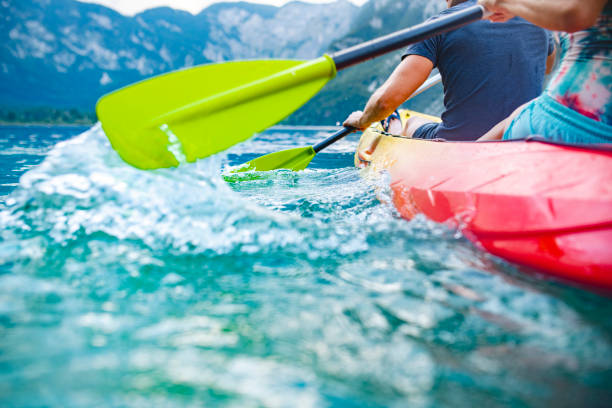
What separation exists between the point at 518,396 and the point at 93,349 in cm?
107

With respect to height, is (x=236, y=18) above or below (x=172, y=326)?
above

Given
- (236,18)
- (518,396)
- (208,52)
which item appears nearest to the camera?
(518,396)

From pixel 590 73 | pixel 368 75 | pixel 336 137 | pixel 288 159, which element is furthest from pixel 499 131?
pixel 368 75

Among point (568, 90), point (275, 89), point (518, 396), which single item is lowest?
point (518, 396)

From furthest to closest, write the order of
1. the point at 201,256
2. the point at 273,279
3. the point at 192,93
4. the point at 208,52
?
the point at 208,52 → the point at 192,93 → the point at 201,256 → the point at 273,279

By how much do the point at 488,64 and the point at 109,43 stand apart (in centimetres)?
15955

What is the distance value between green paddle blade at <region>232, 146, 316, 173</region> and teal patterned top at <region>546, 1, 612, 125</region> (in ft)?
9.98

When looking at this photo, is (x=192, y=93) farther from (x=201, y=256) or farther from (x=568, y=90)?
(x=568, y=90)

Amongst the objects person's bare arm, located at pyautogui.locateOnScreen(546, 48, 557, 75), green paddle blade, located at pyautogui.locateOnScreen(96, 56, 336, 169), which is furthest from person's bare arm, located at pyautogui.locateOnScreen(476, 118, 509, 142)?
person's bare arm, located at pyautogui.locateOnScreen(546, 48, 557, 75)

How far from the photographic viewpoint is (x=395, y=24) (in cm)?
9475

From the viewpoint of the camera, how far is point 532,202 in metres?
1.34

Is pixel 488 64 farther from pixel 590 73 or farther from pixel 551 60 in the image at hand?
pixel 551 60

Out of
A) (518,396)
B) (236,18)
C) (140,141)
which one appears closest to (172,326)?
(518,396)

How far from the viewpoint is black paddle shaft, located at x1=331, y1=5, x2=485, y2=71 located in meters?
2.02
